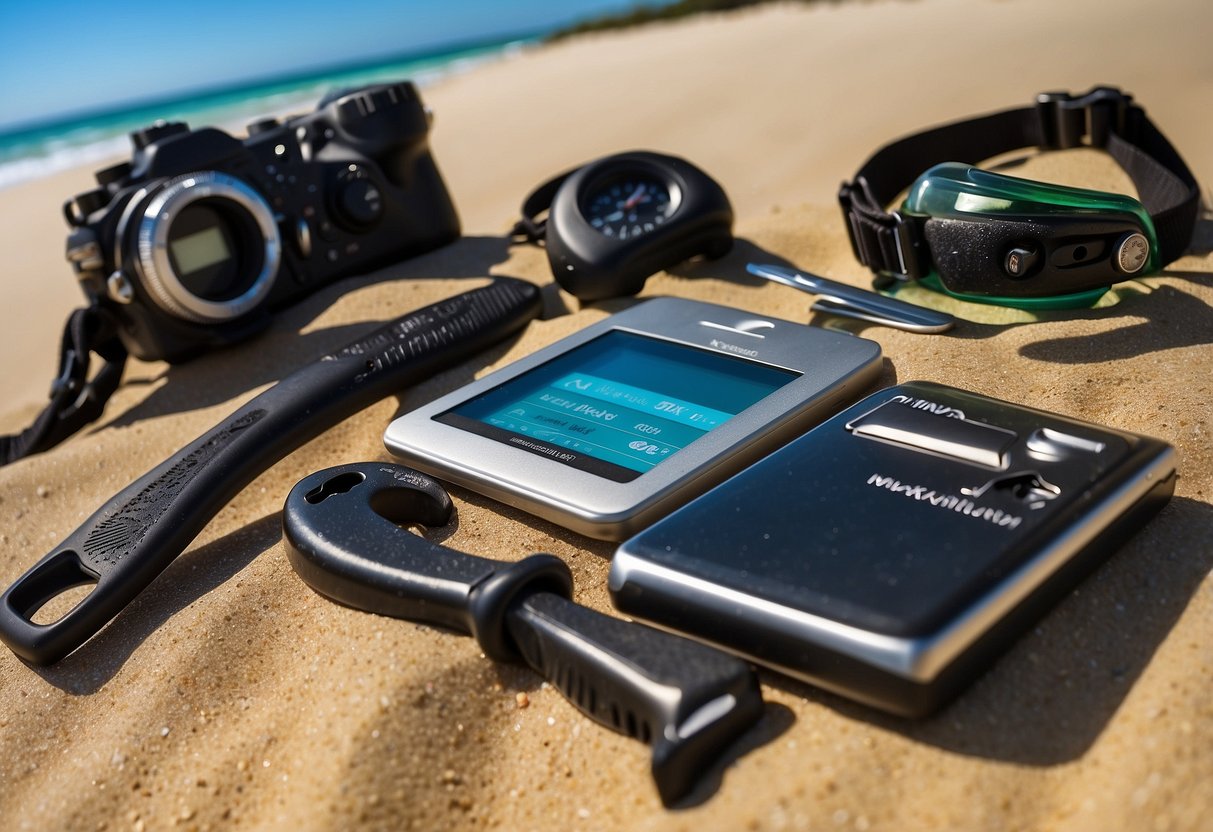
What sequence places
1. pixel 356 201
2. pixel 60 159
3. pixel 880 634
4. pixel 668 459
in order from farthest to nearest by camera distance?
pixel 60 159
pixel 356 201
pixel 668 459
pixel 880 634

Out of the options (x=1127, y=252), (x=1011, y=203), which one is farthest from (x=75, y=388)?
(x=1127, y=252)

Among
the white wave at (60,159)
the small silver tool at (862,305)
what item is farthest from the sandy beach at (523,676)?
the white wave at (60,159)

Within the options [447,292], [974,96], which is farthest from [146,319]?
[974,96]

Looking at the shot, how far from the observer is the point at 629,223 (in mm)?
1622

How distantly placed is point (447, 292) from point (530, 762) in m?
1.10

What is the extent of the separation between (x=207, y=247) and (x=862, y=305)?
3.24ft

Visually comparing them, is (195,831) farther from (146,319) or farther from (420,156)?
(420,156)

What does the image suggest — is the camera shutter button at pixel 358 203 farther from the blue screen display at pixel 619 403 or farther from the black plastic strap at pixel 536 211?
the blue screen display at pixel 619 403

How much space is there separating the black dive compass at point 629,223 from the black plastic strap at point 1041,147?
24cm

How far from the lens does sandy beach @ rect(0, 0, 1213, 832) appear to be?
2.26 feet

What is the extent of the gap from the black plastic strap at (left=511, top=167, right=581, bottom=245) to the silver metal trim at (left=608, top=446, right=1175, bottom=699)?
1.19m

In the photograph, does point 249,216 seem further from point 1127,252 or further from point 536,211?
point 1127,252

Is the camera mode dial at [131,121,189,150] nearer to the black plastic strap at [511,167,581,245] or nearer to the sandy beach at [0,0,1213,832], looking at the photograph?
the sandy beach at [0,0,1213,832]

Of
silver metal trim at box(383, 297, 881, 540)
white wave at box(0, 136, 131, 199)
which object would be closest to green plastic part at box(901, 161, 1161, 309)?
silver metal trim at box(383, 297, 881, 540)
